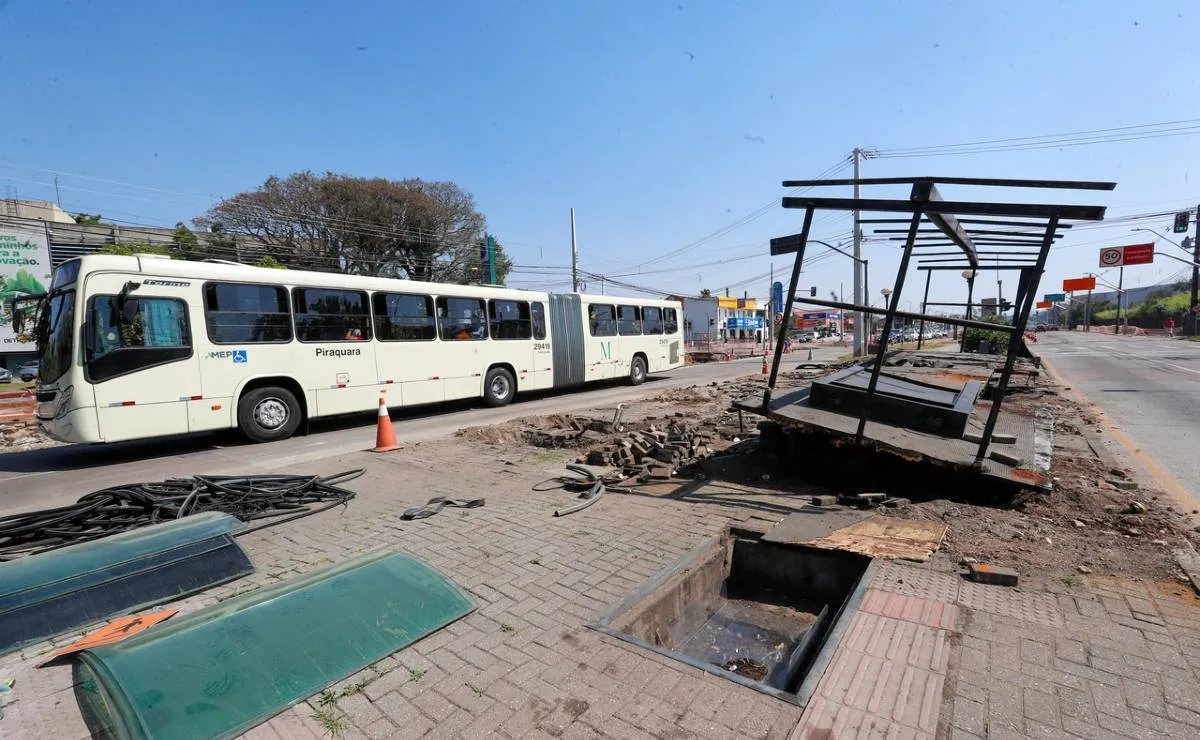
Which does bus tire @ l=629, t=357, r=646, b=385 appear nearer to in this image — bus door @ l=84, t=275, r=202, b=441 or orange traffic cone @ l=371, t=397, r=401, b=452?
orange traffic cone @ l=371, t=397, r=401, b=452

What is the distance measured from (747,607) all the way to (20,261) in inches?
1726

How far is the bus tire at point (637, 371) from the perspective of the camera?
18.6 meters

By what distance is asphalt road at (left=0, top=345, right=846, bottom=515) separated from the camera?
6.87m

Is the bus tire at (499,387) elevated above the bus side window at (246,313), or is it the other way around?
the bus side window at (246,313)

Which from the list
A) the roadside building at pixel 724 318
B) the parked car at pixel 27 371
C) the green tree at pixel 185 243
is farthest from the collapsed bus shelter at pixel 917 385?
the roadside building at pixel 724 318

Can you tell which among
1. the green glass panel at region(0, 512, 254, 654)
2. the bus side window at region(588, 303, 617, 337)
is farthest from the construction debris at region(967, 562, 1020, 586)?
the bus side window at region(588, 303, 617, 337)

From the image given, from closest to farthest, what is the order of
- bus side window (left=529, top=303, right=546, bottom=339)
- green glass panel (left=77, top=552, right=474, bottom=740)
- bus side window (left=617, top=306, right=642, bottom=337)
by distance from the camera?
1. green glass panel (left=77, top=552, right=474, bottom=740)
2. bus side window (left=529, top=303, right=546, bottom=339)
3. bus side window (left=617, top=306, right=642, bottom=337)

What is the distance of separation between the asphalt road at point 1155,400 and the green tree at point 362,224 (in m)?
32.3

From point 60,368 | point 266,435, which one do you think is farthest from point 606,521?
point 60,368

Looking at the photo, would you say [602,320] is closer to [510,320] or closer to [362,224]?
[510,320]

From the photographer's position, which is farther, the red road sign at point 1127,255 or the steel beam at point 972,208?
the red road sign at point 1127,255

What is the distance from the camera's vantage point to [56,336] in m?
8.00

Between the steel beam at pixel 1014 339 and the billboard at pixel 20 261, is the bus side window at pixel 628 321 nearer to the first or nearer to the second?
the steel beam at pixel 1014 339

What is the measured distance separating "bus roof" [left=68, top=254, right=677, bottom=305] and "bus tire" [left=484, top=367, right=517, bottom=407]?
1949mm
